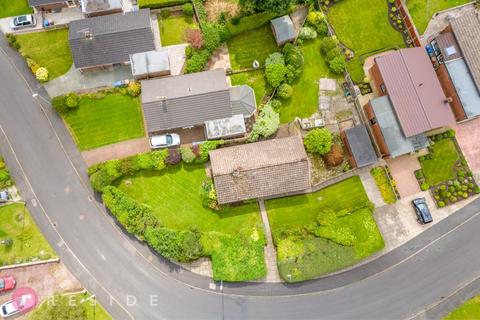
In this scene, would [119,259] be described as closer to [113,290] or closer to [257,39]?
[113,290]

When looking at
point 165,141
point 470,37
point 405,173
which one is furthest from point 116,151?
point 470,37

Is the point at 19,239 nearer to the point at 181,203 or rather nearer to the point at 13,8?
the point at 181,203

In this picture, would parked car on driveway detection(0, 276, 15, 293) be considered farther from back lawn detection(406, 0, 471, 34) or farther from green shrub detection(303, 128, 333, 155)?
back lawn detection(406, 0, 471, 34)

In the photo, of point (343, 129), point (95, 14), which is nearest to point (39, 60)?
point (95, 14)

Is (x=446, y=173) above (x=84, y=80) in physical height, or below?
below

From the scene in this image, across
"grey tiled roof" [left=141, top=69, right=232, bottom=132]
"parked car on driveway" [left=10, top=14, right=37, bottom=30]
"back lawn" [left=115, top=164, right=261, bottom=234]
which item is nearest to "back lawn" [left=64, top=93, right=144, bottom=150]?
"grey tiled roof" [left=141, top=69, right=232, bottom=132]

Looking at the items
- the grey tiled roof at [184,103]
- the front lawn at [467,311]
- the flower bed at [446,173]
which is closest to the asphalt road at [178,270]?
the front lawn at [467,311]
